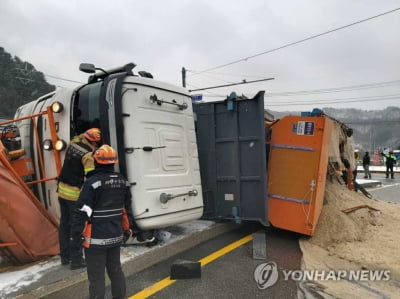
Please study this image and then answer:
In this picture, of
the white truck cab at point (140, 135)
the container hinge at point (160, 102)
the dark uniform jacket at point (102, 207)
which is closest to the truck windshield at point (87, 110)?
the white truck cab at point (140, 135)

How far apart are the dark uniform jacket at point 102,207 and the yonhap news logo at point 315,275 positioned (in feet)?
5.85

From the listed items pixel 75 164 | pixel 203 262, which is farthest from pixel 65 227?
pixel 203 262

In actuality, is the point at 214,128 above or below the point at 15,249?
above

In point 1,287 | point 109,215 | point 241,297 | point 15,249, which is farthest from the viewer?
point 15,249

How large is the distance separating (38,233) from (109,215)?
1.71 metres

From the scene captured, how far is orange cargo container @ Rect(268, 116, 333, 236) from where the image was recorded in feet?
16.8

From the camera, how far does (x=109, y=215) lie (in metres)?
2.98

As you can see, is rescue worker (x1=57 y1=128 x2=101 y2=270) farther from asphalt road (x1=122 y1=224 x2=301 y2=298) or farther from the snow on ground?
asphalt road (x1=122 y1=224 x2=301 y2=298)

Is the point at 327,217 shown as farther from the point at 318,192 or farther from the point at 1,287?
the point at 1,287

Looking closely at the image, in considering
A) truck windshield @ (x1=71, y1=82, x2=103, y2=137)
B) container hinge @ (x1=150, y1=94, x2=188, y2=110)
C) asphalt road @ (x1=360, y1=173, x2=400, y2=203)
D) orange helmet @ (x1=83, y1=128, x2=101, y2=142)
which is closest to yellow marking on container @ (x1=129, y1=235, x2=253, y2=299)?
orange helmet @ (x1=83, y1=128, x2=101, y2=142)

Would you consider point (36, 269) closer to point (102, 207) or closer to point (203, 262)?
point (102, 207)

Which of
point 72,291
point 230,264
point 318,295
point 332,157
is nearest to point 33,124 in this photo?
point 72,291

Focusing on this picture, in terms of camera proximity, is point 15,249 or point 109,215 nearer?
point 109,215

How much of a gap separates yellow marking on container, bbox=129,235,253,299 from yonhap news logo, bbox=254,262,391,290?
0.69m
